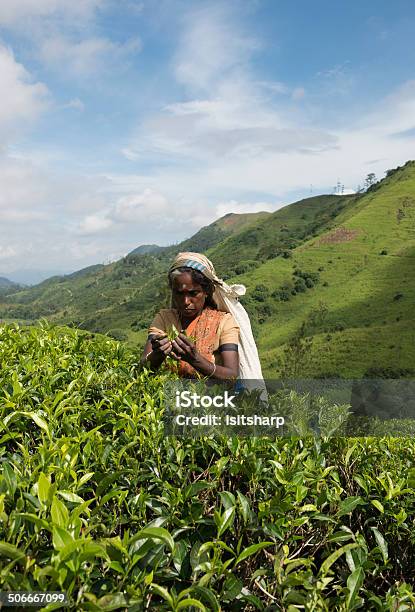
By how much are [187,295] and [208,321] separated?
0.27 metres

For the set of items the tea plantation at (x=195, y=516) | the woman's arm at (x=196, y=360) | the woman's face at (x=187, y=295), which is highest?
the woman's face at (x=187, y=295)

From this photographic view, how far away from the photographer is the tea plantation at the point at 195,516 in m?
1.25

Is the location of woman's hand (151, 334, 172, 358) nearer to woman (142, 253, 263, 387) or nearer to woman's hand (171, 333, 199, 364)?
woman's hand (171, 333, 199, 364)

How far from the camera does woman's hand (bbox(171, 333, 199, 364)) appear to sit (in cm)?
299

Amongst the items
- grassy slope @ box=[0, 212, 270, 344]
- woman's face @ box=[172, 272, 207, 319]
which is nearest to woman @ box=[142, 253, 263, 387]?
woman's face @ box=[172, 272, 207, 319]

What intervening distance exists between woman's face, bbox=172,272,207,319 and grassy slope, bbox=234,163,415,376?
48815mm

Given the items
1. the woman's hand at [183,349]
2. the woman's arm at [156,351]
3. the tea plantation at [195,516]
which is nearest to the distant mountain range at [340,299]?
the woman's arm at [156,351]

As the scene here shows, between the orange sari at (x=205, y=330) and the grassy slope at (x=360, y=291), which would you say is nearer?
the orange sari at (x=205, y=330)

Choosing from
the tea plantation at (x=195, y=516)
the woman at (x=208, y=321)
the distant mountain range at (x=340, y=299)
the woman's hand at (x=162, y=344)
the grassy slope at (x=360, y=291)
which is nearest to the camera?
the tea plantation at (x=195, y=516)

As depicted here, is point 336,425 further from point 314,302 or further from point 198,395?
point 314,302

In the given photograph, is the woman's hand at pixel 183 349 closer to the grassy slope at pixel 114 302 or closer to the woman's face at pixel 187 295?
the woman's face at pixel 187 295

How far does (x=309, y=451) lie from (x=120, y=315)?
104130 millimetres

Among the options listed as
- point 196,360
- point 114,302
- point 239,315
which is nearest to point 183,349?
point 196,360

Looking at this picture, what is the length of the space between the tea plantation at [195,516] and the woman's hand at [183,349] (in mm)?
445
